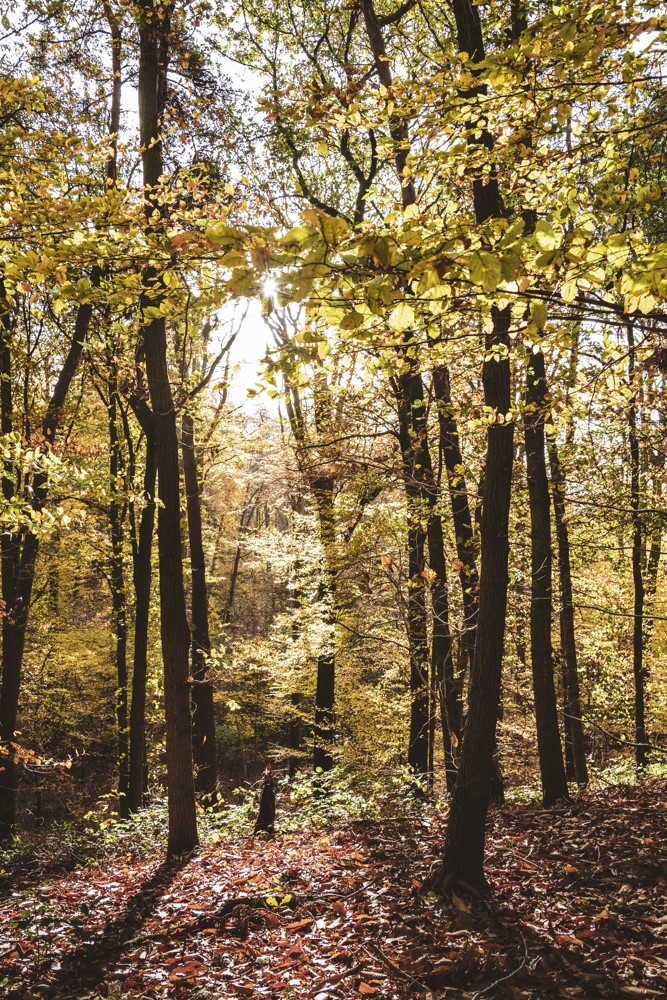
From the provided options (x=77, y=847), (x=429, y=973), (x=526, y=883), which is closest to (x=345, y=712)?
(x=77, y=847)

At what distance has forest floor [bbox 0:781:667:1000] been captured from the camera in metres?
3.27

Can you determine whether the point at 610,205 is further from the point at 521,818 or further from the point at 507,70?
the point at 521,818

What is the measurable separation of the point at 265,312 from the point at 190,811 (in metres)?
6.61

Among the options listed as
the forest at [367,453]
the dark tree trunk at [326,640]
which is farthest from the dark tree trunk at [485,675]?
the dark tree trunk at [326,640]

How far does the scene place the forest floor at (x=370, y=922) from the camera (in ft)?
10.7

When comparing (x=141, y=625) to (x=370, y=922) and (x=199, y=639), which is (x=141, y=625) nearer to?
(x=199, y=639)

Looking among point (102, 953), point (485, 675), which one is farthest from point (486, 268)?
point (102, 953)

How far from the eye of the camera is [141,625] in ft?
33.8

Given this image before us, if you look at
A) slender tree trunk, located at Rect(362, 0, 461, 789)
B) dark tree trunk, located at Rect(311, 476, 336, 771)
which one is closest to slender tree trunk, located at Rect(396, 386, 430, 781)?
slender tree trunk, located at Rect(362, 0, 461, 789)

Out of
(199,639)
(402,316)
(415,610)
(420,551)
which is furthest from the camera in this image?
(199,639)

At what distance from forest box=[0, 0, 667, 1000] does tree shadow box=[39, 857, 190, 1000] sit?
0.04 meters

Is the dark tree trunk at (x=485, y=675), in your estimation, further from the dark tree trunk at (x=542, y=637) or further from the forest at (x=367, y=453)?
the dark tree trunk at (x=542, y=637)

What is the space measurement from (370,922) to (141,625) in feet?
24.5

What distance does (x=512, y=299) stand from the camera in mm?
2262
